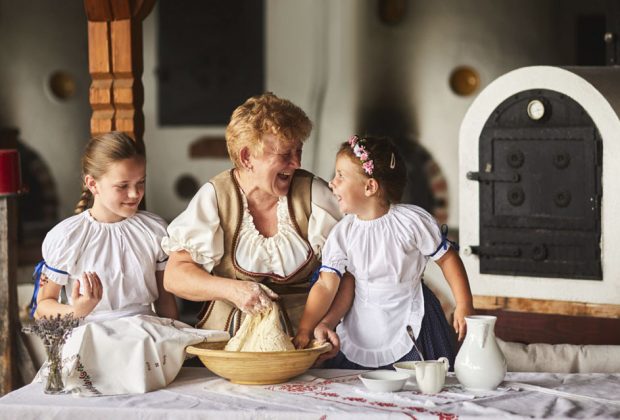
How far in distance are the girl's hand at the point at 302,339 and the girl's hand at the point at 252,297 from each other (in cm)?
14

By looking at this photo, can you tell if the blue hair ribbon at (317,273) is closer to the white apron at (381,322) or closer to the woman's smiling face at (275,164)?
the white apron at (381,322)

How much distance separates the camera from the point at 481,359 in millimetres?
2461

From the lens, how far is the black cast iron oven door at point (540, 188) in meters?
4.63

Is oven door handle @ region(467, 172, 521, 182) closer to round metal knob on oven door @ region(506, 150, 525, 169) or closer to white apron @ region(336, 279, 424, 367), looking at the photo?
round metal knob on oven door @ region(506, 150, 525, 169)

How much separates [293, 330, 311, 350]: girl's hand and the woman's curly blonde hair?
0.58 metres

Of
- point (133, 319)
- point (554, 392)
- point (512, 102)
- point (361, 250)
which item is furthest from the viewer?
point (512, 102)

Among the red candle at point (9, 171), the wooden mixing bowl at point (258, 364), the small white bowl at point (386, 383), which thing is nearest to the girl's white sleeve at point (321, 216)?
the wooden mixing bowl at point (258, 364)

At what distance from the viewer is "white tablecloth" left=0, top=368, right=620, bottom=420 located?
90.2 inches

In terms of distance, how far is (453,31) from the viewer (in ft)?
26.6

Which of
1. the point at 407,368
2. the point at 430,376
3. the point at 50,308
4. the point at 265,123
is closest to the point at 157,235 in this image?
the point at 50,308

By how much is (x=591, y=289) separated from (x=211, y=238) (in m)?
2.37

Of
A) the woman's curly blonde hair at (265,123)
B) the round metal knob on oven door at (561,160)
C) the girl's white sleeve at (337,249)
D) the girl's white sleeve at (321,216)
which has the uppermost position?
the woman's curly blonde hair at (265,123)

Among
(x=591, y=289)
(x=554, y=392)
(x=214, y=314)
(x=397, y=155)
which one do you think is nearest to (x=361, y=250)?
(x=397, y=155)

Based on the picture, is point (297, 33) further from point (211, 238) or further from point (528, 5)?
point (211, 238)
